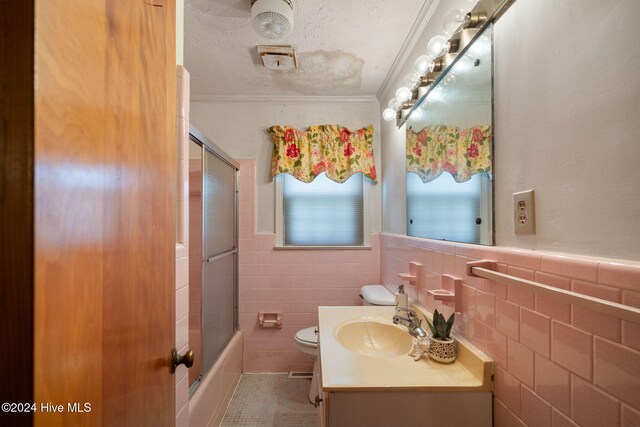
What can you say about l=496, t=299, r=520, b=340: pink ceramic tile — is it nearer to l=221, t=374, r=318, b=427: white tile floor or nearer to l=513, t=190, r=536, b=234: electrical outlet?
l=513, t=190, r=536, b=234: electrical outlet

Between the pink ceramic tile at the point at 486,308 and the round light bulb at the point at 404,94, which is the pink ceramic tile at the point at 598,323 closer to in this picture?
the pink ceramic tile at the point at 486,308

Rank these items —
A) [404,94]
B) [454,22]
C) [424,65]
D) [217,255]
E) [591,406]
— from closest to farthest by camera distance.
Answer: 1. [591,406]
2. [454,22]
3. [424,65]
4. [404,94]
5. [217,255]

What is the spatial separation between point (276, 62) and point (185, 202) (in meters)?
1.23

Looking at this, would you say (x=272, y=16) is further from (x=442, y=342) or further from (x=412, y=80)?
(x=442, y=342)

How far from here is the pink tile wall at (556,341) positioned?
1.62 feet

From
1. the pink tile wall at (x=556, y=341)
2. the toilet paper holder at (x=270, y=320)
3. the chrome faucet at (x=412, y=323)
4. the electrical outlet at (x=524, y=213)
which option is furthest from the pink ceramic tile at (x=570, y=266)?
the toilet paper holder at (x=270, y=320)

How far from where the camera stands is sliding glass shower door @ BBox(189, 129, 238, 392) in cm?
159

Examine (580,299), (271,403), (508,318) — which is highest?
(580,299)

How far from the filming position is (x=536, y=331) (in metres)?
0.67

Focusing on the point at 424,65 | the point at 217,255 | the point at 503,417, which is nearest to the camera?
the point at 503,417

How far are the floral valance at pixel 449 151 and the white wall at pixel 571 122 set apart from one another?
0.23 ft

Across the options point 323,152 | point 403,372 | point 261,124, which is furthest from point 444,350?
point 261,124

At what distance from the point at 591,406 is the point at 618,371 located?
0.11m

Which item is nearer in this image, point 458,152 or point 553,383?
point 553,383
